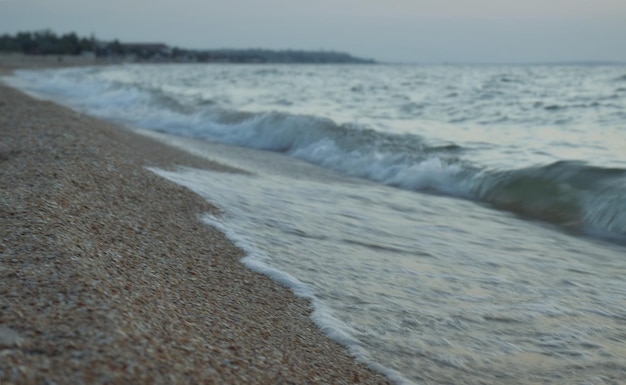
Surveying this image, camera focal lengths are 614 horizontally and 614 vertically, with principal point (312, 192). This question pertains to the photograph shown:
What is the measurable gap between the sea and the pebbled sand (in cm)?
24

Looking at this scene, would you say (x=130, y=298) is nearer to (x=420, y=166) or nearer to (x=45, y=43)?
(x=420, y=166)

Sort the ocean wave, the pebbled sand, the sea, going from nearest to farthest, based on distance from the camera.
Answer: the pebbled sand → the sea → the ocean wave

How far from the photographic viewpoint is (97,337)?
2.09 metres

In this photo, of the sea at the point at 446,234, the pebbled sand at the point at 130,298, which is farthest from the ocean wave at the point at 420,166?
the pebbled sand at the point at 130,298

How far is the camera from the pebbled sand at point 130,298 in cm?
202

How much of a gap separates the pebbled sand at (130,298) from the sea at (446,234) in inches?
9.3

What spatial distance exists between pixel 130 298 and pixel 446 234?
3.32 m

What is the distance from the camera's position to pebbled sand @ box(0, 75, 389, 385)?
2.02 metres

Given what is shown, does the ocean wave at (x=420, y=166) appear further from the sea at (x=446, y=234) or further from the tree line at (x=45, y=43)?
the tree line at (x=45, y=43)

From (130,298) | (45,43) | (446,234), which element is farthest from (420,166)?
(45,43)

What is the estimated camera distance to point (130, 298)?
8.48 ft

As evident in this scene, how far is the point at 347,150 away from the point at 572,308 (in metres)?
6.78

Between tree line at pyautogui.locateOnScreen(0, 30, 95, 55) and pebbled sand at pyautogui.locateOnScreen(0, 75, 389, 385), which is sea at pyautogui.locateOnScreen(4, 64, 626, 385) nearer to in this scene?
pebbled sand at pyautogui.locateOnScreen(0, 75, 389, 385)

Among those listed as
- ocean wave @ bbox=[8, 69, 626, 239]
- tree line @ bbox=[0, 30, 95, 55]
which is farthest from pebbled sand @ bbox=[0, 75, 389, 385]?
tree line @ bbox=[0, 30, 95, 55]
